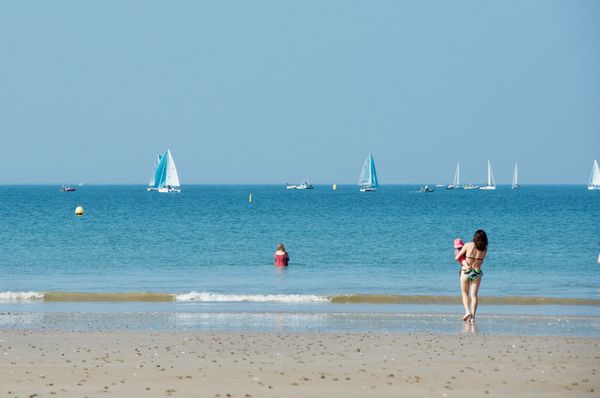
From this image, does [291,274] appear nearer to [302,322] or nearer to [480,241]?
[302,322]

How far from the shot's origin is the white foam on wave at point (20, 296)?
2819 cm

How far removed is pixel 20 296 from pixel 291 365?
15.0 m

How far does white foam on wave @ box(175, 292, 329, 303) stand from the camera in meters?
27.8

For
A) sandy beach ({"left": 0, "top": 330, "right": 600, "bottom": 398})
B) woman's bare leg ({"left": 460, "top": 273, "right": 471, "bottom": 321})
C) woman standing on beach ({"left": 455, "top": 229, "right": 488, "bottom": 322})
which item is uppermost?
woman standing on beach ({"left": 455, "top": 229, "right": 488, "bottom": 322})

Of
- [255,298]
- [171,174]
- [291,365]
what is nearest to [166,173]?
[171,174]

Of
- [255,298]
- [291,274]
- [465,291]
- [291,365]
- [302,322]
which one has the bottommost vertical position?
[291,274]

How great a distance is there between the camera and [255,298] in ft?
92.6

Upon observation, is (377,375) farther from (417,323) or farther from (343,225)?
(343,225)

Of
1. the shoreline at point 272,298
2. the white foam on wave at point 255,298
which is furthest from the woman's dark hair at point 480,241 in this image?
the white foam on wave at point 255,298

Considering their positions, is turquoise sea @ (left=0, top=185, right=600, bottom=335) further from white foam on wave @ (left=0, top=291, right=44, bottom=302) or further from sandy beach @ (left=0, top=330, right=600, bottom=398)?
sandy beach @ (left=0, top=330, right=600, bottom=398)

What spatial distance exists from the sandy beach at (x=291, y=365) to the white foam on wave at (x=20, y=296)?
851cm

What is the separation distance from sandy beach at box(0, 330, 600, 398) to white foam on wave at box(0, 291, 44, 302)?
27.9 feet

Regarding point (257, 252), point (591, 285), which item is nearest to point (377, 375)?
point (591, 285)

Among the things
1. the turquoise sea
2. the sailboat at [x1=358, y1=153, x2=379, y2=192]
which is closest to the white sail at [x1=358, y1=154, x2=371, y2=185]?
the sailboat at [x1=358, y1=153, x2=379, y2=192]
